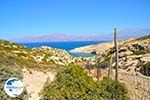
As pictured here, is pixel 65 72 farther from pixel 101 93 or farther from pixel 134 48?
pixel 134 48

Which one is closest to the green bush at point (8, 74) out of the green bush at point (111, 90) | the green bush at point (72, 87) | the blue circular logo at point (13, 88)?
the green bush at point (72, 87)

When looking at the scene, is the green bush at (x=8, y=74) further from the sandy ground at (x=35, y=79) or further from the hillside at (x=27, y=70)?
the sandy ground at (x=35, y=79)

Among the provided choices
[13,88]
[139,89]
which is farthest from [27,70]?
[13,88]

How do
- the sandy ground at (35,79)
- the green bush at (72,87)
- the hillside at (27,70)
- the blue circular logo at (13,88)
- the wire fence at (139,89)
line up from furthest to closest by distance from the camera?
the sandy ground at (35,79) < the wire fence at (139,89) < the hillside at (27,70) < the green bush at (72,87) < the blue circular logo at (13,88)

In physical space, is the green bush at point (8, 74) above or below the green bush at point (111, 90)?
above

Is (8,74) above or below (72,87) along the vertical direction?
above

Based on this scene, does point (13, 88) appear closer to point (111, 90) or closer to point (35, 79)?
point (111, 90)

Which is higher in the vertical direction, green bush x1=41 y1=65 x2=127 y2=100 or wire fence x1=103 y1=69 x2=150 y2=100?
green bush x1=41 y1=65 x2=127 y2=100

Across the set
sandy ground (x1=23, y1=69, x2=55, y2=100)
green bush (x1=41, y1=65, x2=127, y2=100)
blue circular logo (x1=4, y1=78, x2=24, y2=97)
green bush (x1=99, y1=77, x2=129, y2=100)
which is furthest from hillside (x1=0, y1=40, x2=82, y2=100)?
green bush (x1=99, y1=77, x2=129, y2=100)

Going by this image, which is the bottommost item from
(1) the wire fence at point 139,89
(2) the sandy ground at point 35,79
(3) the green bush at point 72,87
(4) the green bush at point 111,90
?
(2) the sandy ground at point 35,79

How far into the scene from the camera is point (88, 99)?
12.6 m

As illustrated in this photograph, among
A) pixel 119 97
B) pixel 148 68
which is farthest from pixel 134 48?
pixel 119 97

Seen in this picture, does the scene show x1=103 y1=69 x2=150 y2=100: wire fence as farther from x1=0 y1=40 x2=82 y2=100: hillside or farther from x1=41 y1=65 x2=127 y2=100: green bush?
x1=41 y1=65 x2=127 y2=100: green bush

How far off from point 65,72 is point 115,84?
2.48m
